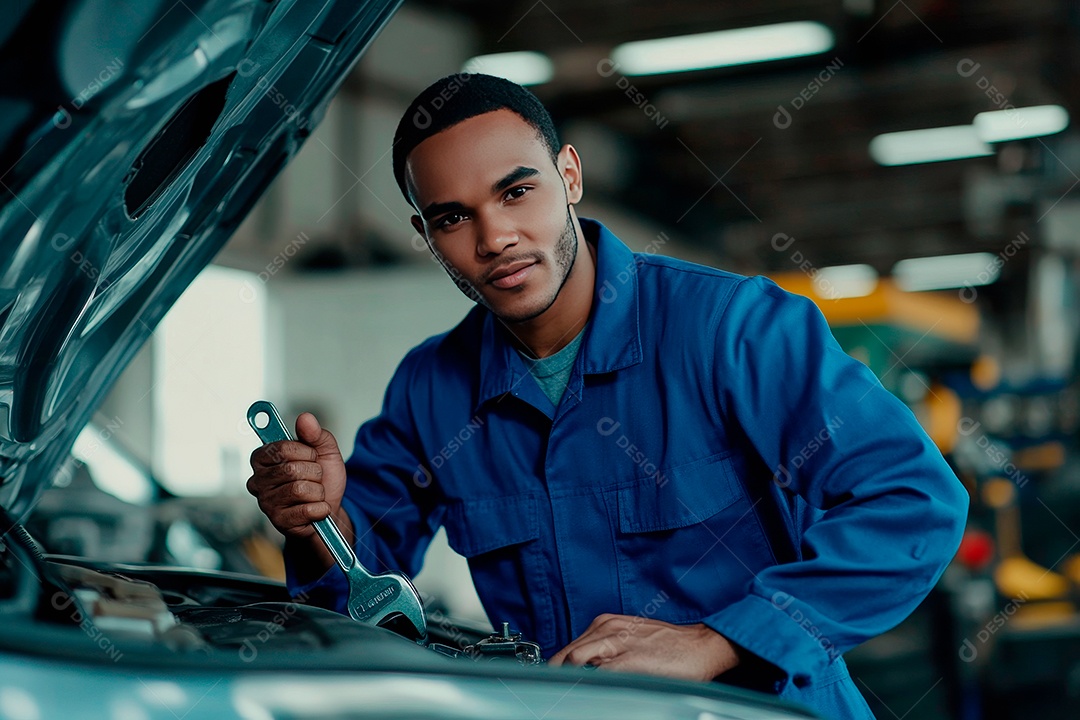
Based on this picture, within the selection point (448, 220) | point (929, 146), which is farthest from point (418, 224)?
point (929, 146)

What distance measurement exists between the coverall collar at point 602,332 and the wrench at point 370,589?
1.00 ft

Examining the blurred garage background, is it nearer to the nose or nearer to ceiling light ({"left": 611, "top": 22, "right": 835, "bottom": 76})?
ceiling light ({"left": 611, "top": 22, "right": 835, "bottom": 76})

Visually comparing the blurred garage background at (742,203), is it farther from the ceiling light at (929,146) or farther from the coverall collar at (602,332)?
the coverall collar at (602,332)

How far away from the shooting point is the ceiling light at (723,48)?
21.2 feet

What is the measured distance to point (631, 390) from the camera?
1.39m

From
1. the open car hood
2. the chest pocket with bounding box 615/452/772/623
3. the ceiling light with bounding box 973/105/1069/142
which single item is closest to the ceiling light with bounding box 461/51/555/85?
the ceiling light with bounding box 973/105/1069/142

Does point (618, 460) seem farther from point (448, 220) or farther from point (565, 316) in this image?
point (448, 220)

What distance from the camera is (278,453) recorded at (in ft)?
4.29

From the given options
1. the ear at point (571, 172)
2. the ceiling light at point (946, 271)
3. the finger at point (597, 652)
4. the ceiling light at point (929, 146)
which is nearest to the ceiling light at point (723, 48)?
the ceiling light at point (929, 146)

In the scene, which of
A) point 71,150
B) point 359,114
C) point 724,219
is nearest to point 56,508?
point 71,150

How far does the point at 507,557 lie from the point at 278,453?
1.16 ft

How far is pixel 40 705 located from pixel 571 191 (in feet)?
3.32

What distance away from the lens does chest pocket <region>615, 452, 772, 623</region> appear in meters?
1.33

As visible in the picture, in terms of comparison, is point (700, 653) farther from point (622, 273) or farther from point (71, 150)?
point (71, 150)
